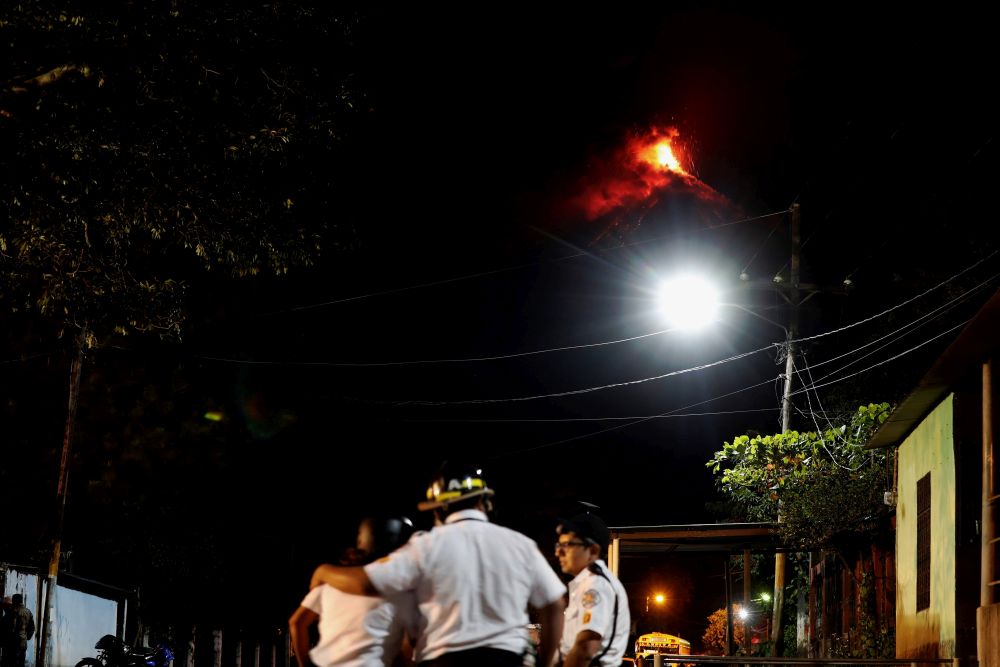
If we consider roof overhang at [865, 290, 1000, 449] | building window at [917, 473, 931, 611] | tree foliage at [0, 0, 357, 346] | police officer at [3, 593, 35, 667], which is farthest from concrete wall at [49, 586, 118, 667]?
→ roof overhang at [865, 290, 1000, 449]

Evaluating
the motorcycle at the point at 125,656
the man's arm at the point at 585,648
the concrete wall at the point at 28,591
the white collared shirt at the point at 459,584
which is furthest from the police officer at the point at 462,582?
the concrete wall at the point at 28,591

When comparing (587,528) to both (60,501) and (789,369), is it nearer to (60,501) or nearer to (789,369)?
(789,369)

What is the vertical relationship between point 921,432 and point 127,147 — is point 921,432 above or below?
below

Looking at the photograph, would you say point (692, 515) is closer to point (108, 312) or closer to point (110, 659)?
point (110, 659)

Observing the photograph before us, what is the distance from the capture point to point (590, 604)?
253 inches

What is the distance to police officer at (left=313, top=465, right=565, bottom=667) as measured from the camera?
480 cm

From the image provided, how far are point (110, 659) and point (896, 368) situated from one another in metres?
16.7

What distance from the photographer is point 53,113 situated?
37.9 ft

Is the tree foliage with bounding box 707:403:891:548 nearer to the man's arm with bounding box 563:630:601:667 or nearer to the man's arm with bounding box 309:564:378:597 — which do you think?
the man's arm with bounding box 563:630:601:667

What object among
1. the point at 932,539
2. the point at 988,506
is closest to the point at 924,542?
the point at 932,539

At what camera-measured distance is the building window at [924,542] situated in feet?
43.9

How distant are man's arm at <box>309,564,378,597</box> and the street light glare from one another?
15817 mm

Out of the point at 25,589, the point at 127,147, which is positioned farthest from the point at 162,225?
the point at 25,589

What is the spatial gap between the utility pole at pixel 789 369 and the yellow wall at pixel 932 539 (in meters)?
4.77
